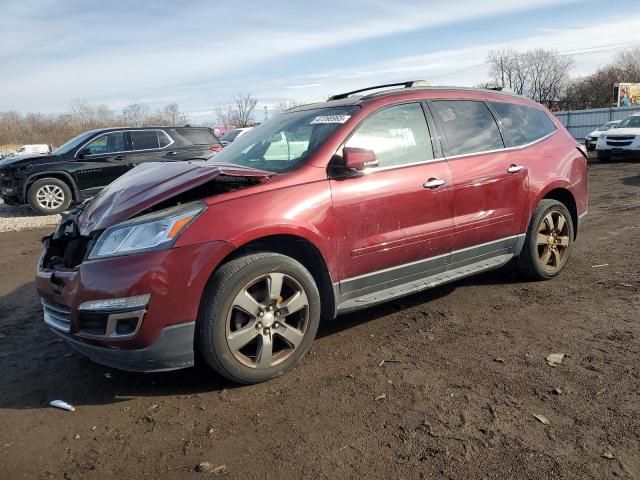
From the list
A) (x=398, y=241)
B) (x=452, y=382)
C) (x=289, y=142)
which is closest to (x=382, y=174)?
(x=398, y=241)

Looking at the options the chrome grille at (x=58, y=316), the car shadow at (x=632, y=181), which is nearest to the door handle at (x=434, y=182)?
the chrome grille at (x=58, y=316)

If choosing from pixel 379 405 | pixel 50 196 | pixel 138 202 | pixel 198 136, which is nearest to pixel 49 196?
pixel 50 196

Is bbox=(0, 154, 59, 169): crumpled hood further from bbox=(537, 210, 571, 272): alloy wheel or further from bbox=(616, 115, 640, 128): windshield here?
bbox=(616, 115, 640, 128): windshield

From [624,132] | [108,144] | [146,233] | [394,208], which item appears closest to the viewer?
[146,233]

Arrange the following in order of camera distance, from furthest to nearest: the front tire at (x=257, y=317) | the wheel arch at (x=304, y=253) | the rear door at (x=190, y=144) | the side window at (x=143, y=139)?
1. the rear door at (x=190, y=144)
2. the side window at (x=143, y=139)
3. the wheel arch at (x=304, y=253)
4. the front tire at (x=257, y=317)

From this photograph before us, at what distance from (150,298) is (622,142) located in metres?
18.6

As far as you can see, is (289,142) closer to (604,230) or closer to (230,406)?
(230,406)

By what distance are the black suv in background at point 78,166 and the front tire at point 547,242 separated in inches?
272

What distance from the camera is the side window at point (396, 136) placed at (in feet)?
12.5

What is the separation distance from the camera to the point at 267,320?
3236 millimetres

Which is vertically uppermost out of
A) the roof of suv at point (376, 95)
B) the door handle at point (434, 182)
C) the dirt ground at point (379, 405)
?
the roof of suv at point (376, 95)

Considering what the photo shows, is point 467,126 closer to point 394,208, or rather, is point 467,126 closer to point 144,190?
point 394,208

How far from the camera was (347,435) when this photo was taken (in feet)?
8.82

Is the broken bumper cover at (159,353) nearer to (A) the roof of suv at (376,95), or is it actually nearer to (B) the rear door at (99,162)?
(A) the roof of suv at (376,95)
